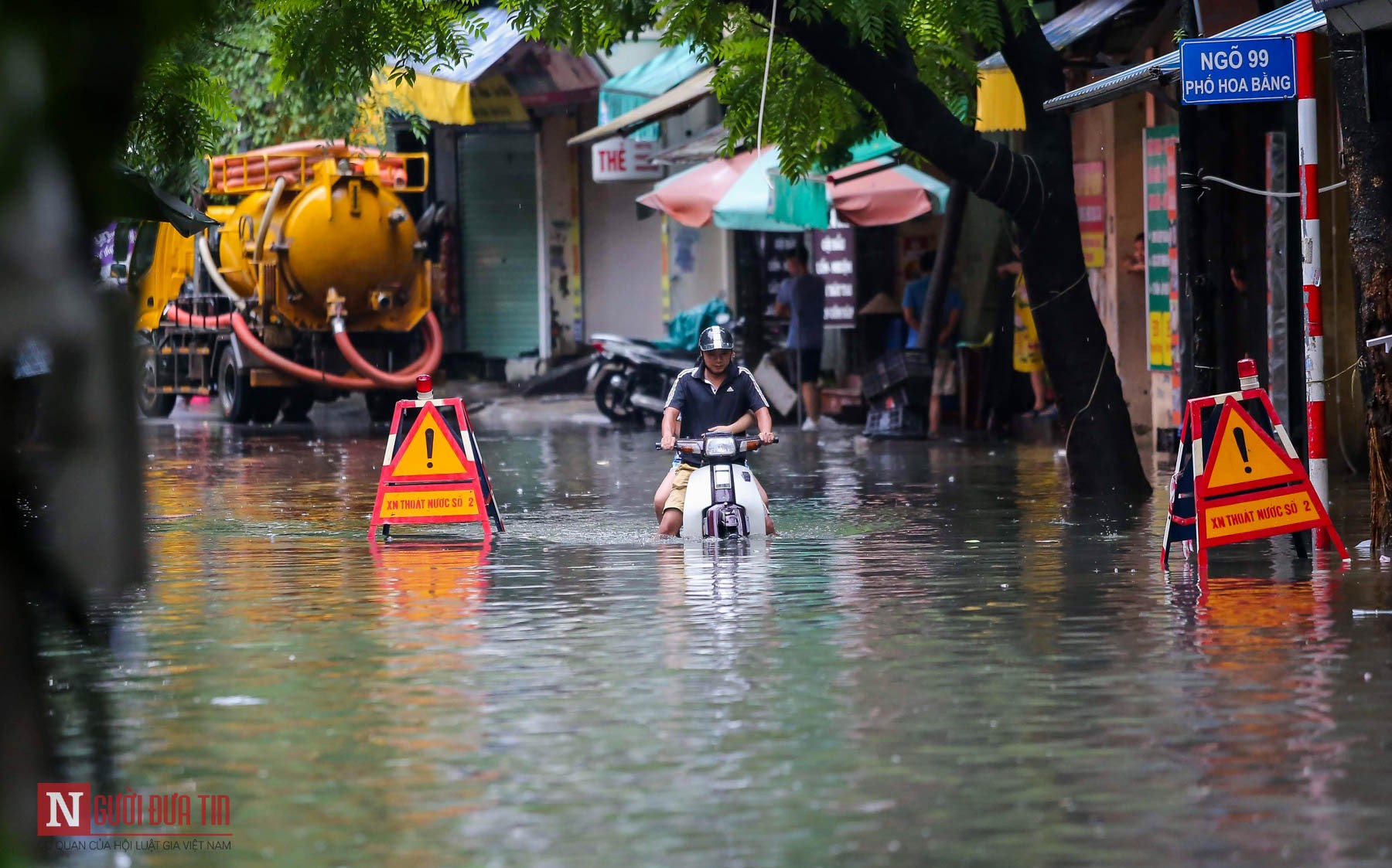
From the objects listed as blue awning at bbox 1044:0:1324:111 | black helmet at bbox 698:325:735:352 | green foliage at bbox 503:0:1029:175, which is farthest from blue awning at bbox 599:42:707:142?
black helmet at bbox 698:325:735:352

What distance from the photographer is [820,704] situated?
801 cm

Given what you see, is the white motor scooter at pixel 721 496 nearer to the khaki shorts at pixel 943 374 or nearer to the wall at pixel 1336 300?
the wall at pixel 1336 300

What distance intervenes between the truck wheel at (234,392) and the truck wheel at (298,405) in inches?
26.0

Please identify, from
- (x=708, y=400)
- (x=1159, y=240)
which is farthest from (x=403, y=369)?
(x=708, y=400)

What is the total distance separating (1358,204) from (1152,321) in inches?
354

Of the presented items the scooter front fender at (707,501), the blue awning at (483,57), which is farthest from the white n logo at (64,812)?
the blue awning at (483,57)

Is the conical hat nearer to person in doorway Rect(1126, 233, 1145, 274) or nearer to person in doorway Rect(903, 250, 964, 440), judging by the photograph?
person in doorway Rect(903, 250, 964, 440)

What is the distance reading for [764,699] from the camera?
812 cm

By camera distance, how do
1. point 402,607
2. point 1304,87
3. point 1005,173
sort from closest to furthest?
point 402,607 → point 1304,87 → point 1005,173

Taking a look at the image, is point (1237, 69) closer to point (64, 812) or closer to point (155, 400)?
point (64, 812)

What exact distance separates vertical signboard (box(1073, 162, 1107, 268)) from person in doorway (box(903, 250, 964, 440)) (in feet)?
8.08

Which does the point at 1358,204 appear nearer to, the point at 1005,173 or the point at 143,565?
the point at 1005,173

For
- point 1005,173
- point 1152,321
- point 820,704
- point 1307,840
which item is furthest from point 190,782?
point 1152,321

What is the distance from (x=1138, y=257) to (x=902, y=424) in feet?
11.0
